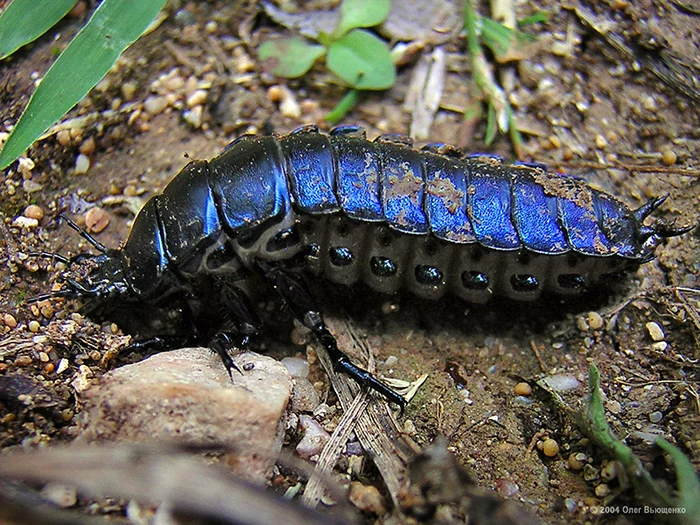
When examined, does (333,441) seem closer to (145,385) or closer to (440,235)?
(145,385)

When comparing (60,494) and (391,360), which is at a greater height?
(60,494)

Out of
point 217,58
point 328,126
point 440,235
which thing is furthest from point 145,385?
point 217,58

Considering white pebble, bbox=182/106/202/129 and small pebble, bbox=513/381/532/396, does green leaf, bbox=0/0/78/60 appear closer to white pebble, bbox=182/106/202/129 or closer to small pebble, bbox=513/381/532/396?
white pebble, bbox=182/106/202/129

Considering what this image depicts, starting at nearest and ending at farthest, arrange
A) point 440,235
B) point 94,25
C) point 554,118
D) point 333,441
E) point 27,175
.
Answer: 1. point 333,441
2. point 440,235
3. point 94,25
4. point 27,175
5. point 554,118

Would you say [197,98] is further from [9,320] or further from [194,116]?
[9,320]

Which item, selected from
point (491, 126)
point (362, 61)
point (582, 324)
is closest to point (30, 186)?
point (362, 61)

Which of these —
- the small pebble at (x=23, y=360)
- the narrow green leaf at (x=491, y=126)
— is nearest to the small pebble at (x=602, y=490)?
the narrow green leaf at (x=491, y=126)

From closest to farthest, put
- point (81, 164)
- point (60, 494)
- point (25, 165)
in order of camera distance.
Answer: point (60, 494)
point (25, 165)
point (81, 164)
